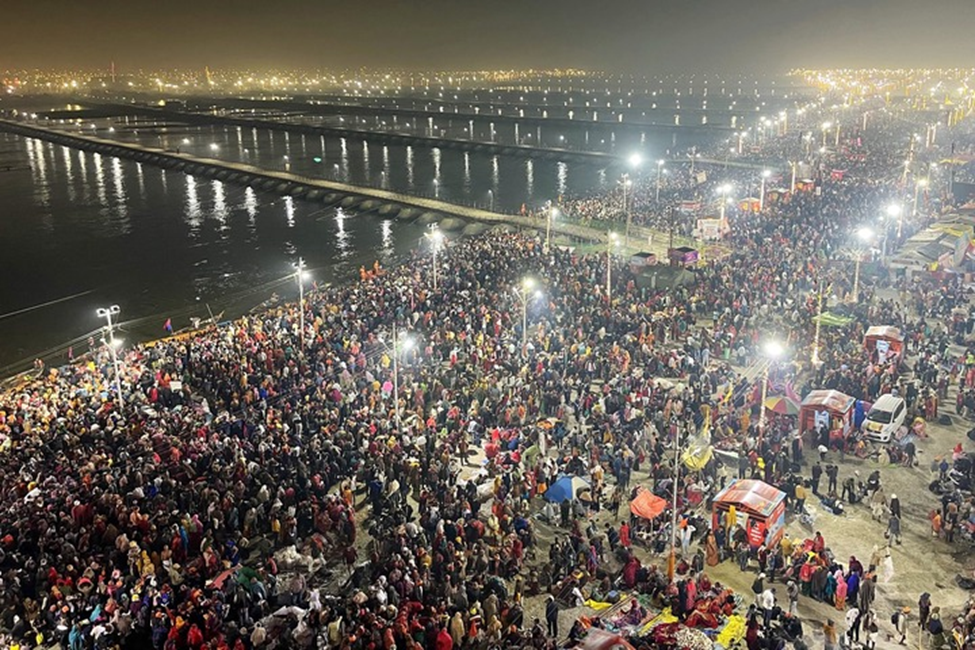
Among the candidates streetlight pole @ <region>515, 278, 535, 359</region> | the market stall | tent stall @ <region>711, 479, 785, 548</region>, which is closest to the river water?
streetlight pole @ <region>515, 278, 535, 359</region>

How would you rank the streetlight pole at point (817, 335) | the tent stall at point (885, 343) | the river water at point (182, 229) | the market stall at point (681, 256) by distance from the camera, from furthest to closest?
the river water at point (182, 229) → the market stall at point (681, 256) → the streetlight pole at point (817, 335) → the tent stall at point (885, 343)

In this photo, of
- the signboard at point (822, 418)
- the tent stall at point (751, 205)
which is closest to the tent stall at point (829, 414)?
the signboard at point (822, 418)

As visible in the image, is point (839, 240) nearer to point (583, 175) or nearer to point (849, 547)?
point (849, 547)

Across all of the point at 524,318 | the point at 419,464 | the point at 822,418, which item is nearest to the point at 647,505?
the point at 419,464

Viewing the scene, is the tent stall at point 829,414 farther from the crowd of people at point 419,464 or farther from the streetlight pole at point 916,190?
the streetlight pole at point 916,190

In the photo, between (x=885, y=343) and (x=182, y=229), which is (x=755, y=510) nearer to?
(x=885, y=343)

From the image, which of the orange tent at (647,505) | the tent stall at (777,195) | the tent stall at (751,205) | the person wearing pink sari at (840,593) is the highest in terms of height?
the tent stall at (777,195)
